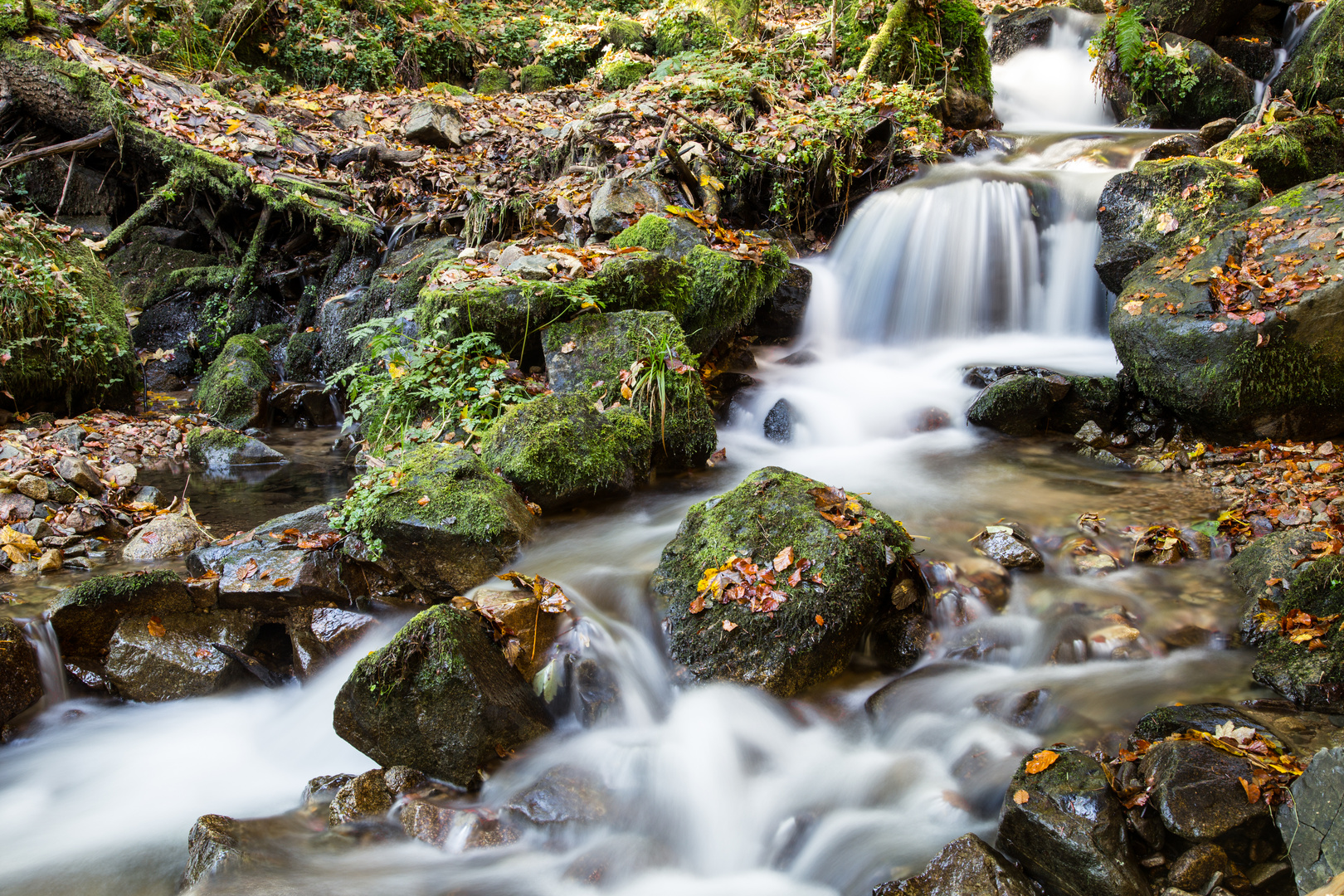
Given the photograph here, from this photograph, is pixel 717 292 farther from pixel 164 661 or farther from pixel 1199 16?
pixel 1199 16

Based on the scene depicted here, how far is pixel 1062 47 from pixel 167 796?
15268 millimetres

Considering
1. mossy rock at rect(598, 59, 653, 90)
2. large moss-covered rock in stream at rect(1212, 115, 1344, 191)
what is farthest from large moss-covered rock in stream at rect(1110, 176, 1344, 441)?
mossy rock at rect(598, 59, 653, 90)

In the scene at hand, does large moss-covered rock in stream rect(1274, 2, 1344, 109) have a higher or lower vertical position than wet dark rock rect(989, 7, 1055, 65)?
lower

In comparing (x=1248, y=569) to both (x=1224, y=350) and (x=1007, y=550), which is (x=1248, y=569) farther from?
(x=1224, y=350)

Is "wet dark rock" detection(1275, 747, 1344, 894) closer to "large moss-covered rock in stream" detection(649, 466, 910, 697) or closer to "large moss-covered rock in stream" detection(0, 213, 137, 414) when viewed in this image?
"large moss-covered rock in stream" detection(649, 466, 910, 697)

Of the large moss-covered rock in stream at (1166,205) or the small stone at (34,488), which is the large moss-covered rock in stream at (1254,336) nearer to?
the large moss-covered rock in stream at (1166,205)

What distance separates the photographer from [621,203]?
23.6 feet

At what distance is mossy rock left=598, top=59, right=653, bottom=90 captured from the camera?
13.2 meters

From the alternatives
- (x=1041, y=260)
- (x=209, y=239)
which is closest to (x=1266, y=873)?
(x=1041, y=260)

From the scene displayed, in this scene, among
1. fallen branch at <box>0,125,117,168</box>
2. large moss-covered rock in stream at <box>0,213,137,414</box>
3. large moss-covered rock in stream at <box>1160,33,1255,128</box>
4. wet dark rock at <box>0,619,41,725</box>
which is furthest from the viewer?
large moss-covered rock in stream at <box>1160,33,1255,128</box>

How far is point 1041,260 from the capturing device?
26.6 feet

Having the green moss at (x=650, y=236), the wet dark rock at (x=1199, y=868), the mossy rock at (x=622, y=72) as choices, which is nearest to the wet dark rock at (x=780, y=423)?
the green moss at (x=650, y=236)

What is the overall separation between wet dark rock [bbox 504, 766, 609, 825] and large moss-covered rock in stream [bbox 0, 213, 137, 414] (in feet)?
21.9

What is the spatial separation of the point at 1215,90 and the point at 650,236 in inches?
345
